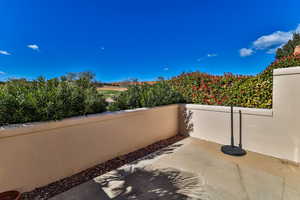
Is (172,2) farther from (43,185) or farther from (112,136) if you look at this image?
(43,185)

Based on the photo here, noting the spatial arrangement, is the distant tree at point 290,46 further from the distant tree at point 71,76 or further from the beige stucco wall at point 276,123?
the distant tree at point 71,76

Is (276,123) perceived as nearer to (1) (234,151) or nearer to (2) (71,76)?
(1) (234,151)

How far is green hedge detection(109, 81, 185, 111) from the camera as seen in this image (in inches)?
142

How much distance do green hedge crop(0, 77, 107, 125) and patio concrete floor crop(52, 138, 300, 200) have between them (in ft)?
4.07

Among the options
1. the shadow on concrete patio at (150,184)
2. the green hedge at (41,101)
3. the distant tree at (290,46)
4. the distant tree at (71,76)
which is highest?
the distant tree at (290,46)

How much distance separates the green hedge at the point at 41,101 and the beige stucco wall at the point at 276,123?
3.42 metres

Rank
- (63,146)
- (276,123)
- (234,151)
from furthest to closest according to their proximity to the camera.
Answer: (234,151), (276,123), (63,146)

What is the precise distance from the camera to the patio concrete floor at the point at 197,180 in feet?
5.63

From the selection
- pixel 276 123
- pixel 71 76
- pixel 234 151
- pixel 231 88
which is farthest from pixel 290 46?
pixel 71 76

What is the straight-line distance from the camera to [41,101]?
2.01 m

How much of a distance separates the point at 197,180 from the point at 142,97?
2.52 meters

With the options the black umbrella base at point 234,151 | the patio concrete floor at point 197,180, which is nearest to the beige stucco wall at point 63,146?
the patio concrete floor at point 197,180

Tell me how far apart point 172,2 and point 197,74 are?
13.4ft

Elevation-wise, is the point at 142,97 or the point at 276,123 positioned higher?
the point at 142,97
